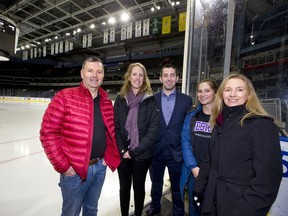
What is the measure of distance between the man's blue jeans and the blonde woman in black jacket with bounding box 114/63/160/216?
0.79 feet

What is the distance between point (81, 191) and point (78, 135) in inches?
17.7

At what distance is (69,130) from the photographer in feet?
4.47

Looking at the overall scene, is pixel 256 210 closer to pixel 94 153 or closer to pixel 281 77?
pixel 94 153

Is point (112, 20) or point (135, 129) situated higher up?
point (112, 20)

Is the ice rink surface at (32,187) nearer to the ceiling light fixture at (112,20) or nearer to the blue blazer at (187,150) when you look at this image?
the blue blazer at (187,150)

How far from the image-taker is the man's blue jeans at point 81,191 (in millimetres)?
1393

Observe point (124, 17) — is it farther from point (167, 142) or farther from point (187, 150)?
point (187, 150)

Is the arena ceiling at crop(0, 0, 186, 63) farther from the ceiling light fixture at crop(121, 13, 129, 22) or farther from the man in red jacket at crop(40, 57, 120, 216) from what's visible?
the man in red jacket at crop(40, 57, 120, 216)

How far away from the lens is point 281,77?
5.97 ft

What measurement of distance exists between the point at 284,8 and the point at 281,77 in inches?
25.9

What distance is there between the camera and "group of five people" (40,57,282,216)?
1.03 meters

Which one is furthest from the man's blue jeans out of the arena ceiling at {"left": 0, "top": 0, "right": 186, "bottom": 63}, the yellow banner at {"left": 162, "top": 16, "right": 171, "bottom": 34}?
the arena ceiling at {"left": 0, "top": 0, "right": 186, "bottom": 63}

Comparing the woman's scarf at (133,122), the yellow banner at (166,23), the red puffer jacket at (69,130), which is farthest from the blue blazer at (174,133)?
the yellow banner at (166,23)

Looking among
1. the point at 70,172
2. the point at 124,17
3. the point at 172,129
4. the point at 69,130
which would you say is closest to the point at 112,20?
the point at 124,17
